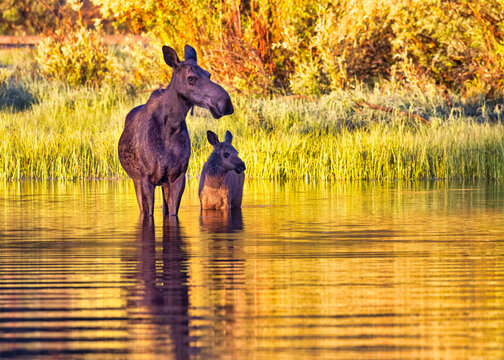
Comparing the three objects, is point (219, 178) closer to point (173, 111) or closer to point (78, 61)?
point (173, 111)

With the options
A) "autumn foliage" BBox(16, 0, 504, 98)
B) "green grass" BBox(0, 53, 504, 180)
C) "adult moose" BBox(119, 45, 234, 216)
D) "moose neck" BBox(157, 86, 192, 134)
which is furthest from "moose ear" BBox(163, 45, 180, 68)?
"autumn foliage" BBox(16, 0, 504, 98)

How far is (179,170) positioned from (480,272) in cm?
502

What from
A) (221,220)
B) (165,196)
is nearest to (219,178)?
(165,196)

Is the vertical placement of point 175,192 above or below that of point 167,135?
below

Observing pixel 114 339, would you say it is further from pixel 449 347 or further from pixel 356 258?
pixel 356 258

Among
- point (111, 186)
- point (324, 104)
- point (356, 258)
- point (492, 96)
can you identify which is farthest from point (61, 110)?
Answer: point (356, 258)

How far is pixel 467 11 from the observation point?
28.6 m

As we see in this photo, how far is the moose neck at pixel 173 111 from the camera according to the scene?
39.9 feet

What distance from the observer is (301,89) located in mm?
28922

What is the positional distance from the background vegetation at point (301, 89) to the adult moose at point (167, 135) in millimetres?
8264

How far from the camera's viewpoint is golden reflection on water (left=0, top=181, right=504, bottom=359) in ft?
18.1

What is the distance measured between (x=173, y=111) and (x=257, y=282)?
16.2 ft

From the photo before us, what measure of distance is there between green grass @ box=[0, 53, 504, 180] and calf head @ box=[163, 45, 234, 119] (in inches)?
334

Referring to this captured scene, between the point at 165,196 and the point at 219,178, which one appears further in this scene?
the point at 219,178
